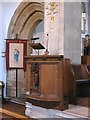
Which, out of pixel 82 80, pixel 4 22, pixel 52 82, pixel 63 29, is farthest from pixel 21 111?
pixel 4 22

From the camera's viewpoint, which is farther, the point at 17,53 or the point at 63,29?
the point at 17,53

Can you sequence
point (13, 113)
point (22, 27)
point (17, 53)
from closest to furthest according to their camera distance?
point (13, 113), point (17, 53), point (22, 27)

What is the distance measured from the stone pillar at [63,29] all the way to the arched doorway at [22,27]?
2.29 m

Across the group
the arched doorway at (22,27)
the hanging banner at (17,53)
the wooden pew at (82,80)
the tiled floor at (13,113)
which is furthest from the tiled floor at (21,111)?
the arched doorway at (22,27)

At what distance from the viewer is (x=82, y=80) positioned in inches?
180

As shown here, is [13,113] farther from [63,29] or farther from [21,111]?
[63,29]

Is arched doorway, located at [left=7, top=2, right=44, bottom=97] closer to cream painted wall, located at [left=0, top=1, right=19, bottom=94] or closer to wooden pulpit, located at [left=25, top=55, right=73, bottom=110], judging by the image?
cream painted wall, located at [left=0, top=1, right=19, bottom=94]

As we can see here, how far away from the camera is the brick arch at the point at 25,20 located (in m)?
7.08

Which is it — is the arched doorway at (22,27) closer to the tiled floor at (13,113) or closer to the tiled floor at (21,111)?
the tiled floor at (21,111)

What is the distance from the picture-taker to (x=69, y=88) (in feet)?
14.4

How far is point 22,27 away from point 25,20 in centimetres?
25

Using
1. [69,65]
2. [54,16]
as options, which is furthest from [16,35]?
[69,65]

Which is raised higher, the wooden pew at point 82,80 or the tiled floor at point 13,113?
the wooden pew at point 82,80

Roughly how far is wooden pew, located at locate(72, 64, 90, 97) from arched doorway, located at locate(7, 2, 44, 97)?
286cm
